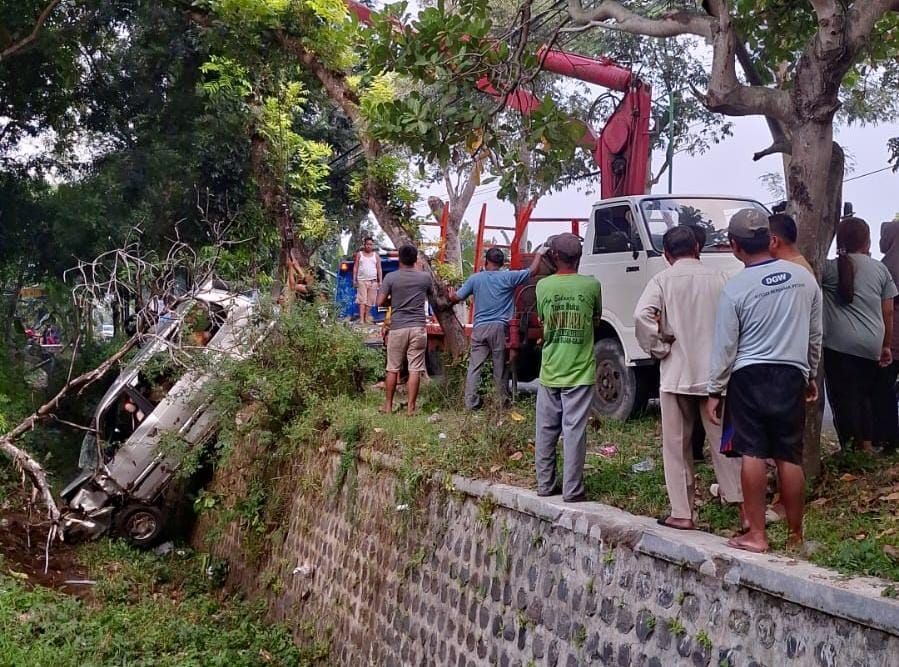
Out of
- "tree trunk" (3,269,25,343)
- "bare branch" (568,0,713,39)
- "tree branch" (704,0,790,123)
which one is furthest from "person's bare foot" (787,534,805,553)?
"tree trunk" (3,269,25,343)

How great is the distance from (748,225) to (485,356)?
464 cm

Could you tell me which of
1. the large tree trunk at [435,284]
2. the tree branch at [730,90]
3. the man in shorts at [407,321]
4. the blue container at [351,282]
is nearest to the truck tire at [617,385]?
the man in shorts at [407,321]

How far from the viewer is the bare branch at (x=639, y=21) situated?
6.00 metres

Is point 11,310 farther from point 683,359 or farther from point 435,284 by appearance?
point 683,359

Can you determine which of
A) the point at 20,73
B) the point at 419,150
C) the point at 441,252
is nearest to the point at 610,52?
the point at 441,252

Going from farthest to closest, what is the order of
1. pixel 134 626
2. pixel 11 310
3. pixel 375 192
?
1. pixel 11 310
2. pixel 375 192
3. pixel 134 626

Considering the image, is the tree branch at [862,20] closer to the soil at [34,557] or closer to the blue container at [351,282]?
the soil at [34,557]

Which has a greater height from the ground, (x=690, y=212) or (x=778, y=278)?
(x=690, y=212)

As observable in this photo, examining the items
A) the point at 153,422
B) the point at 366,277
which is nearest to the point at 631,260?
the point at 153,422

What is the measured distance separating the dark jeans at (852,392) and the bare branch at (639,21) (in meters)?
2.37

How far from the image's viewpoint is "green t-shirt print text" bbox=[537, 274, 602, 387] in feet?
17.9

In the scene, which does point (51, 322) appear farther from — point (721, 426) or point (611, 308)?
point (721, 426)

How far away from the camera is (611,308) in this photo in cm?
807

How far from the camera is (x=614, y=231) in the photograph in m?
8.24
